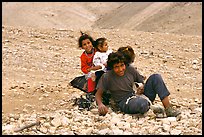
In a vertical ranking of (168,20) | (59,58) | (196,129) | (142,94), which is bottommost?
(196,129)

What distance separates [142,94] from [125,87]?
0.32m

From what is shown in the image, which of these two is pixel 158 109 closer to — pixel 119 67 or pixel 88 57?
pixel 119 67

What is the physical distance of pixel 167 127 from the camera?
5.47 metres

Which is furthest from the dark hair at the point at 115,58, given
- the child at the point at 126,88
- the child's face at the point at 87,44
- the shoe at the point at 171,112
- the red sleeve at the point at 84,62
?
the shoe at the point at 171,112

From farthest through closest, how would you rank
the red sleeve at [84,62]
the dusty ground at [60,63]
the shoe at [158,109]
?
the dusty ground at [60,63] → the red sleeve at [84,62] → the shoe at [158,109]

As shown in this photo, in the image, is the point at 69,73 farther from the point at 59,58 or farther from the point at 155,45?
the point at 155,45

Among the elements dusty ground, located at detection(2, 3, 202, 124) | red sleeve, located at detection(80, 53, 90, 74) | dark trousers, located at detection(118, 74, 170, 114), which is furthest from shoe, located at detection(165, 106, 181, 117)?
dusty ground, located at detection(2, 3, 202, 124)

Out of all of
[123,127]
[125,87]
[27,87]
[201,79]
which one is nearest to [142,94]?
[125,87]

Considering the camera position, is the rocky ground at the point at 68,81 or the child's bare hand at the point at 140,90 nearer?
the rocky ground at the point at 68,81

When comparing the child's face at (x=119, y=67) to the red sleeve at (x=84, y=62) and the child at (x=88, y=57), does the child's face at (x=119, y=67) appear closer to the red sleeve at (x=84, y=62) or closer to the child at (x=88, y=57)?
the child at (x=88, y=57)

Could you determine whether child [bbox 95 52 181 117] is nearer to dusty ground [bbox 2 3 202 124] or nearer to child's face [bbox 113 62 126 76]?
child's face [bbox 113 62 126 76]

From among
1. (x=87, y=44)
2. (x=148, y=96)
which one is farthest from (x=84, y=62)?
(x=148, y=96)

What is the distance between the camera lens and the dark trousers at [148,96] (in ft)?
19.8

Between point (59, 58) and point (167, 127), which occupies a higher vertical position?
point (59, 58)
